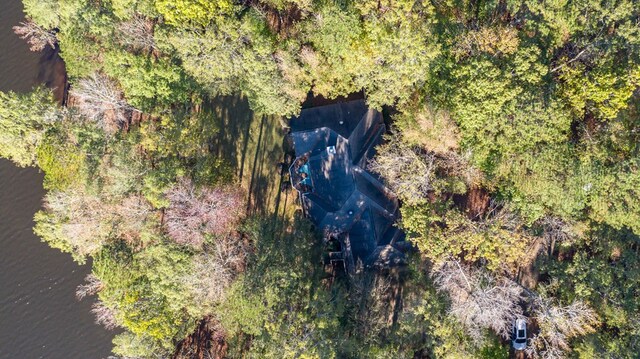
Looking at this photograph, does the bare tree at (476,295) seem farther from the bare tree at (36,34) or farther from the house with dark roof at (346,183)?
the bare tree at (36,34)

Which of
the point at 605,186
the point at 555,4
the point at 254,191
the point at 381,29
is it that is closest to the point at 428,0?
the point at 381,29

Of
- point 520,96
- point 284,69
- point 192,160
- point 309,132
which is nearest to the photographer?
point 520,96

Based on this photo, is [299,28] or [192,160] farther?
[192,160]

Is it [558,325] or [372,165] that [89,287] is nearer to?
[372,165]

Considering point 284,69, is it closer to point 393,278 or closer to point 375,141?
point 375,141

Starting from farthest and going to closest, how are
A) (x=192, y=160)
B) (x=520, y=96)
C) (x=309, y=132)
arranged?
(x=309, y=132) → (x=192, y=160) → (x=520, y=96)

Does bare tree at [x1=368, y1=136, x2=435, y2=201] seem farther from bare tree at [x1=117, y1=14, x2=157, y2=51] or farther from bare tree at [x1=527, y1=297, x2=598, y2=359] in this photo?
bare tree at [x1=117, y1=14, x2=157, y2=51]
